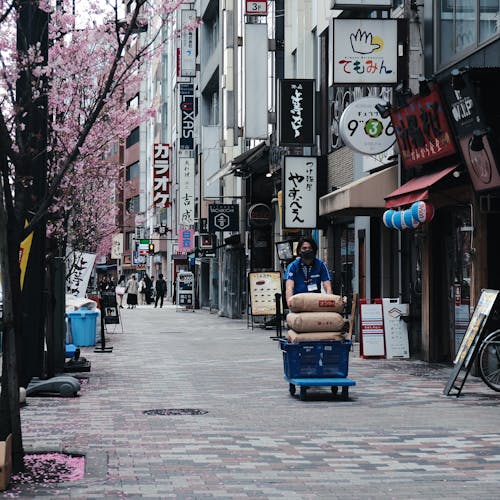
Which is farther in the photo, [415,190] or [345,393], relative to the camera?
[415,190]

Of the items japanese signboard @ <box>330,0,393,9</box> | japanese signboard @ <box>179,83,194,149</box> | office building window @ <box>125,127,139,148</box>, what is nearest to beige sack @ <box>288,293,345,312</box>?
japanese signboard @ <box>330,0,393,9</box>

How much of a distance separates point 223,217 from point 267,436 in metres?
34.7

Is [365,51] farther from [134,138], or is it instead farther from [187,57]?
[134,138]

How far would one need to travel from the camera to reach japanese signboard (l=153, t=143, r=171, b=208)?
226ft

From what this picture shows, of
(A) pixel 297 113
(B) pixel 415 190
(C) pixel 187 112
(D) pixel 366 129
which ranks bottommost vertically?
(B) pixel 415 190

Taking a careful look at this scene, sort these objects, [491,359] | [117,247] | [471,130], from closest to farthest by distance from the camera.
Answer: [491,359]
[471,130]
[117,247]

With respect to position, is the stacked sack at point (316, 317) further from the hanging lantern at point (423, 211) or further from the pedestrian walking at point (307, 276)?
the hanging lantern at point (423, 211)

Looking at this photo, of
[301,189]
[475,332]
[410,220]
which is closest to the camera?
[475,332]

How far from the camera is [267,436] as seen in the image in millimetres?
10664

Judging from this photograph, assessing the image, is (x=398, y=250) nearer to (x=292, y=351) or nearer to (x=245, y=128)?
(x=292, y=351)

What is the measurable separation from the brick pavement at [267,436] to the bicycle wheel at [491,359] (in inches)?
7.9

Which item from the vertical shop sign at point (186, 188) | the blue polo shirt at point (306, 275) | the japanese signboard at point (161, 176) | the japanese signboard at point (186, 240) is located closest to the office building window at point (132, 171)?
the japanese signboard at point (161, 176)

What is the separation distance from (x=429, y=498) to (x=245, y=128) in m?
28.3

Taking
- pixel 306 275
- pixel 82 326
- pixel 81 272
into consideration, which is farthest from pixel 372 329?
pixel 81 272
